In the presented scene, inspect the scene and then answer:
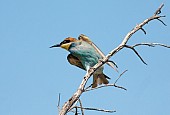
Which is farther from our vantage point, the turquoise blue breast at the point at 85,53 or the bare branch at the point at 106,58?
the turquoise blue breast at the point at 85,53

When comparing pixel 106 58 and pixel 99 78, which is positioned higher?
pixel 99 78

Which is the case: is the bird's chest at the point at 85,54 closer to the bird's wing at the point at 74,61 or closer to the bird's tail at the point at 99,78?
the bird's wing at the point at 74,61

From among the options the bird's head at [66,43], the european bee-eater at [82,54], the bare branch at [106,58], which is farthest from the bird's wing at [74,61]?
the bare branch at [106,58]

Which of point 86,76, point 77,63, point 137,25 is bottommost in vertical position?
point 86,76

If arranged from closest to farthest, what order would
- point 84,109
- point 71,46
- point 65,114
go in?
1. point 65,114
2. point 84,109
3. point 71,46

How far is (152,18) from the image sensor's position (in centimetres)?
295

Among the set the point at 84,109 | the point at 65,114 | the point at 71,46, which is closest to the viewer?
the point at 65,114

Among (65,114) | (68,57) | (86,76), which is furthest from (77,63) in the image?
(65,114)

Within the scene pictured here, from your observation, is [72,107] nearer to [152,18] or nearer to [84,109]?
[84,109]

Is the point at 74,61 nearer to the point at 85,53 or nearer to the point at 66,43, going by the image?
the point at 85,53

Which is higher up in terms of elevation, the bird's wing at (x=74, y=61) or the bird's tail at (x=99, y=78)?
the bird's wing at (x=74, y=61)

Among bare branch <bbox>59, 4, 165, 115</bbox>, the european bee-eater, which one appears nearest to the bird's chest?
the european bee-eater

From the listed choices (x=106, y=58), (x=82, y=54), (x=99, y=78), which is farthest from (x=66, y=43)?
(x=106, y=58)

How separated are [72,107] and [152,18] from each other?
0.91 meters
